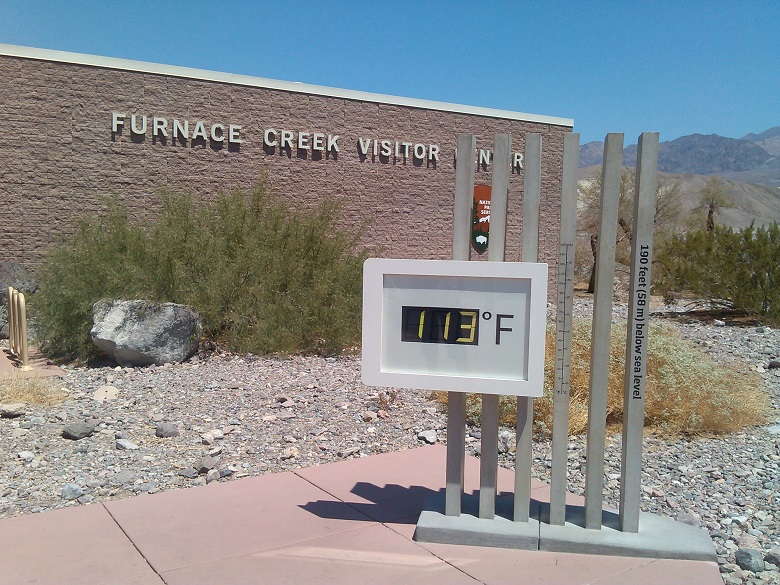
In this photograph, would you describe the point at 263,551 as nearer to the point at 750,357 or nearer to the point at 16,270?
the point at 750,357

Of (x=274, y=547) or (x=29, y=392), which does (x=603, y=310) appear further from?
(x=29, y=392)

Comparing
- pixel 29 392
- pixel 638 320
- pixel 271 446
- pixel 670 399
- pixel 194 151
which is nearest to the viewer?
pixel 638 320

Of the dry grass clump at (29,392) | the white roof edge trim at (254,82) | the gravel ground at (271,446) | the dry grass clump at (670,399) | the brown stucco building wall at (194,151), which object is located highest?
the white roof edge trim at (254,82)

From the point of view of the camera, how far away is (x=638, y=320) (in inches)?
163

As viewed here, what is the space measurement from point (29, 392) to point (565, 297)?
5953 mm

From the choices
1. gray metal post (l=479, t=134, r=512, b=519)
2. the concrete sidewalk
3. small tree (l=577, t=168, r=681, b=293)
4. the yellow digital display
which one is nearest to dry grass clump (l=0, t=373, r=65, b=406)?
the concrete sidewalk

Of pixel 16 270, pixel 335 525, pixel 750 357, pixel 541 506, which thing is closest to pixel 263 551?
pixel 335 525

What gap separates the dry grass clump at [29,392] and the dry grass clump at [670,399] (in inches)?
156

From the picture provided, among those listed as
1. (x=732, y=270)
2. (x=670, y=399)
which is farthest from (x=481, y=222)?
(x=670, y=399)

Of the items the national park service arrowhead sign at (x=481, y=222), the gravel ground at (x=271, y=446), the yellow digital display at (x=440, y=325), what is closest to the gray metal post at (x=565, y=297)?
the yellow digital display at (x=440, y=325)

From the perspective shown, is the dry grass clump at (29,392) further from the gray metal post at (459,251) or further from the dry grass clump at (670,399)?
the gray metal post at (459,251)

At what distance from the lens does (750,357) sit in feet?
36.6

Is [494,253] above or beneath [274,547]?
above

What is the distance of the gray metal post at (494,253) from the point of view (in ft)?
13.8
